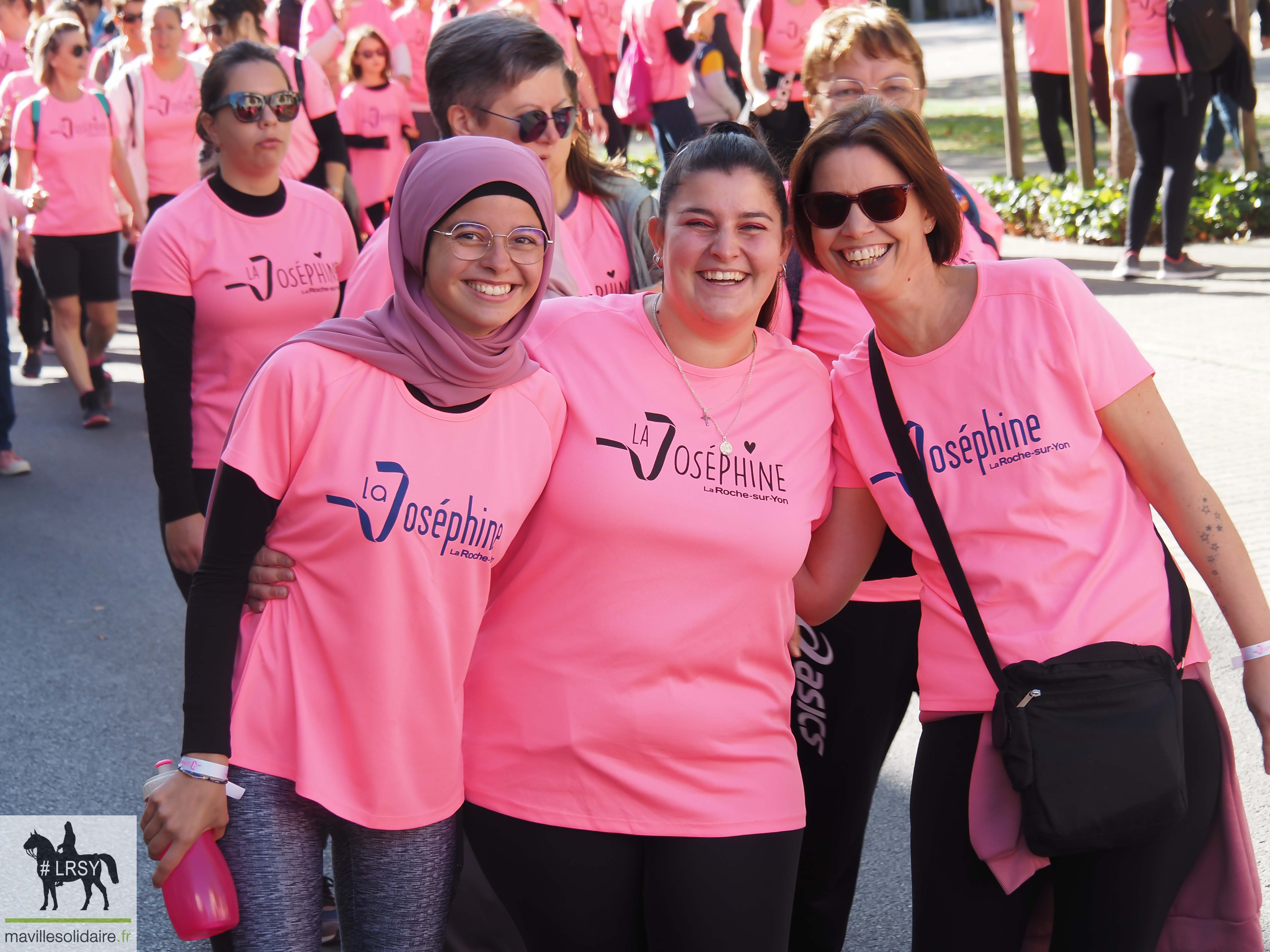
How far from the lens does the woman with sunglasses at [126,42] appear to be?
33.9ft

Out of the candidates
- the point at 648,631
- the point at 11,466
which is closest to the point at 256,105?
the point at 648,631

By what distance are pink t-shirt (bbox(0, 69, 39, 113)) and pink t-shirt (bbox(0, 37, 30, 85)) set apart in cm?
181

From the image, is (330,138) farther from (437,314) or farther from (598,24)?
(598,24)

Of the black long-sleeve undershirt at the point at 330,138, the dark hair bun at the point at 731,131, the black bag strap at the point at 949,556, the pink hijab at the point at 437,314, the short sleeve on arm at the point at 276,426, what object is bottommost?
the black bag strap at the point at 949,556

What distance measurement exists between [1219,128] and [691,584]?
42.5 feet

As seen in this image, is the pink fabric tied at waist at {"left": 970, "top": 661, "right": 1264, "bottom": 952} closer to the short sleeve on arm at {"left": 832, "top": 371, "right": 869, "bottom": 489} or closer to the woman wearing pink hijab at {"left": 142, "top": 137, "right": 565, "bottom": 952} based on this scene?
the short sleeve on arm at {"left": 832, "top": 371, "right": 869, "bottom": 489}

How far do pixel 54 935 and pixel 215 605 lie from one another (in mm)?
1674

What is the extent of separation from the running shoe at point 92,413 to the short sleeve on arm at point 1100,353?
7493 millimetres

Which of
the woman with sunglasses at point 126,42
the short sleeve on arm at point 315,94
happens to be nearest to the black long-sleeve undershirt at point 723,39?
the woman with sunglasses at point 126,42

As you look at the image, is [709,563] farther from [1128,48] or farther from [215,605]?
[1128,48]

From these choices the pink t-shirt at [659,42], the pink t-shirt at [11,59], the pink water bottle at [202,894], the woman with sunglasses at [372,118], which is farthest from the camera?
the pink t-shirt at [659,42]

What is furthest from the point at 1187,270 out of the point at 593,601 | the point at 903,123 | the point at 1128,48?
the point at 593,601

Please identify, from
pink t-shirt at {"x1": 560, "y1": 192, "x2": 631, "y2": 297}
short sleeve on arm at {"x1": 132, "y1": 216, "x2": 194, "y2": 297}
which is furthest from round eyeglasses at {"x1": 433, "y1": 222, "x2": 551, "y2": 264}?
short sleeve on arm at {"x1": 132, "y1": 216, "x2": 194, "y2": 297}

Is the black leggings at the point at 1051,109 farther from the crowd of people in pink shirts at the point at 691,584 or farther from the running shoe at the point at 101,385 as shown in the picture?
the crowd of people in pink shirts at the point at 691,584
